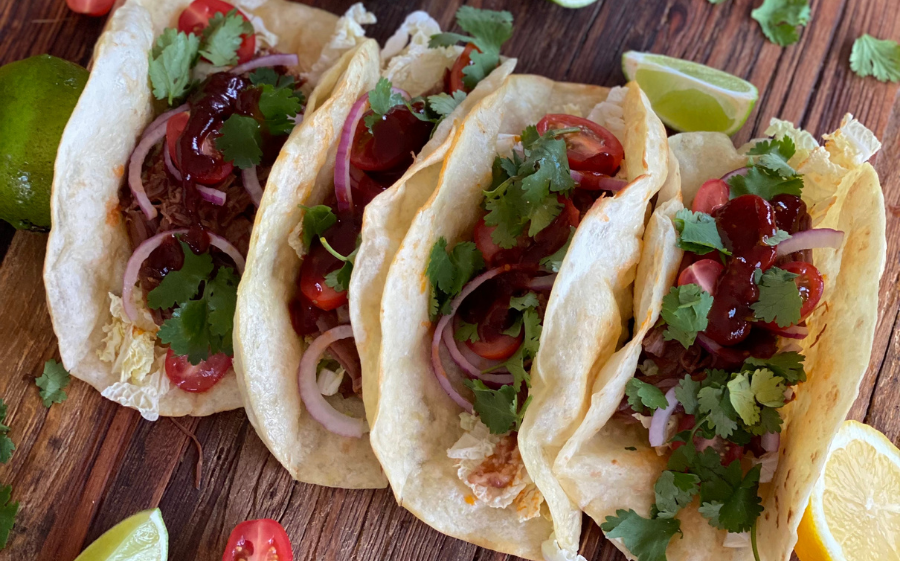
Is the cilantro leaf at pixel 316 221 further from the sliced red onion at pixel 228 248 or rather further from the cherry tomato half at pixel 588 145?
the cherry tomato half at pixel 588 145

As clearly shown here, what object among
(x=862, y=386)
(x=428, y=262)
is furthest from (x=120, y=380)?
(x=862, y=386)

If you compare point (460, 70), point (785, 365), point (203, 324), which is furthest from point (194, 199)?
point (785, 365)

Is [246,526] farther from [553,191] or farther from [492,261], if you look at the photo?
[553,191]

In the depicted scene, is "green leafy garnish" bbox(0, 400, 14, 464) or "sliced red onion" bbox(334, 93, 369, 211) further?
"green leafy garnish" bbox(0, 400, 14, 464)

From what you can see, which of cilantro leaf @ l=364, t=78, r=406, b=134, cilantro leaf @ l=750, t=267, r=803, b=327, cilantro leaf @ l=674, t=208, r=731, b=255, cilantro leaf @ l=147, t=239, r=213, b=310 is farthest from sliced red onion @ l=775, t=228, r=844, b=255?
cilantro leaf @ l=147, t=239, r=213, b=310

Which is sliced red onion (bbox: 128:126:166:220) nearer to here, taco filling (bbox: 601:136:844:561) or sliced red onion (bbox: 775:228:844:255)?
taco filling (bbox: 601:136:844:561)

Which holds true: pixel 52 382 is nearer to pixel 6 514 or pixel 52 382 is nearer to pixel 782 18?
pixel 6 514

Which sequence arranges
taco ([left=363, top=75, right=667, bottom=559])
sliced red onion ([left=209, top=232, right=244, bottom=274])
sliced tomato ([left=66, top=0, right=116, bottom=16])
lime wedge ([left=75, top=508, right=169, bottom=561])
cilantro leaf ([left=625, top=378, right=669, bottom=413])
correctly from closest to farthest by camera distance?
taco ([left=363, top=75, right=667, bottom=559]), cilantro leaf ([left=625, top=378, right=669, bottom=413]), lime wedge ([left=75, top=508, right=169, bottom=561]), sliced red onion ([left=209, top=232, right=244, bottom=274]), sliced tomato ([left=66, top=0, right=116, bottom=16])

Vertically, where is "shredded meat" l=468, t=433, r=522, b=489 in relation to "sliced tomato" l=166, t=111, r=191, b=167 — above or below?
below
